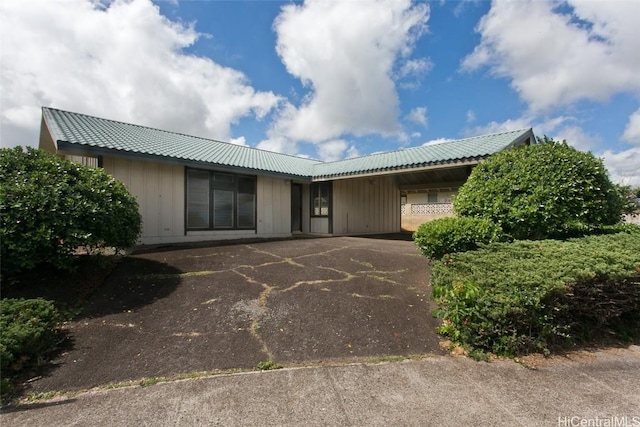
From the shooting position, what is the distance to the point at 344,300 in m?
4.30

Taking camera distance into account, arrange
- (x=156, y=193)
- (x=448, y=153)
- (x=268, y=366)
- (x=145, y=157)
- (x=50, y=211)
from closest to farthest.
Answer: (x=268, y=366) < (x=50, y=211) < (x=145, y=157) < (x=156, y=193) < (x=448, y=153)

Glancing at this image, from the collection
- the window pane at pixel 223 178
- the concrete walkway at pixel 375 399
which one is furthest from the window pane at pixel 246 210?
the concrete walkway at pixel 375 399

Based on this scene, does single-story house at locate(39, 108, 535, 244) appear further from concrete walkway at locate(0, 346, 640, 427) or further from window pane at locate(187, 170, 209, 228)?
concrete walkway at locate(0, 346, 640, 427)

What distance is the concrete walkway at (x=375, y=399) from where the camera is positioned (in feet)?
6.84

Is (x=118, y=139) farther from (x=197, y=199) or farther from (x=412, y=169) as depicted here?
(x=412, y=169)

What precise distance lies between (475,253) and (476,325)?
4.40 ft

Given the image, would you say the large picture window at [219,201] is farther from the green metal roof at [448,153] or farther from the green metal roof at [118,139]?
the green metal roof at [448,153]

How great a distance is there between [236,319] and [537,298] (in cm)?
329

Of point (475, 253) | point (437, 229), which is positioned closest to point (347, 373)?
point (475, 253)

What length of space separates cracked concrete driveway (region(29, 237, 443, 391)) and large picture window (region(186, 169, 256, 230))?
2.64 m

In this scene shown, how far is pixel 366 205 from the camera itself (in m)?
13.6

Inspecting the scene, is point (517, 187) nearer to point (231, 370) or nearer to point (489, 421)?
point (489, 421)

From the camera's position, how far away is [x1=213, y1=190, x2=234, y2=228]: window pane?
29.8ft

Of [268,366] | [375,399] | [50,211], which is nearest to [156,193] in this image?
[50,211]
